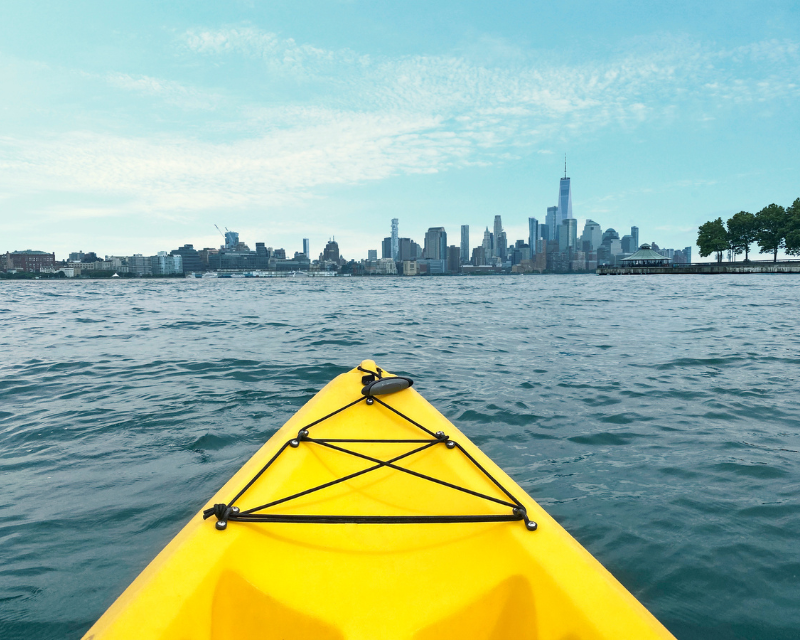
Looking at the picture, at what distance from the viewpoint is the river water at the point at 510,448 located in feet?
9.23

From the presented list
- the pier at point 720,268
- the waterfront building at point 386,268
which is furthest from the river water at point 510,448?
the waterfront building at point 386,268

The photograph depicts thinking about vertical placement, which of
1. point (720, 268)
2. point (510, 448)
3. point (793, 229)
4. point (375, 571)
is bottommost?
point (510, 448)

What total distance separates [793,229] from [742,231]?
886cm

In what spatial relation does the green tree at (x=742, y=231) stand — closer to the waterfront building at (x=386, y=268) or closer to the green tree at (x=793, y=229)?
the green tree at (x=793, y=229)

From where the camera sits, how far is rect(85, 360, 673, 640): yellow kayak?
176 cm

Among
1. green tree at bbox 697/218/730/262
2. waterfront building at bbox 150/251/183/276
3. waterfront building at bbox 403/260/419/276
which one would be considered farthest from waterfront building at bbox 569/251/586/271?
waterfront building at bbox 150/251/183/276

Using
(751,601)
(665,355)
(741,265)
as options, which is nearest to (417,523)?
(751,601)

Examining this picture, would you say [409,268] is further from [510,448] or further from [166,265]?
[510,448]

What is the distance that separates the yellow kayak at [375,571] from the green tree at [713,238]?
93940 mm

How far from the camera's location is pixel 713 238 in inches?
3071

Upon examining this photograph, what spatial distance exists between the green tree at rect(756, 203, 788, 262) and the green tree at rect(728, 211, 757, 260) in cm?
93

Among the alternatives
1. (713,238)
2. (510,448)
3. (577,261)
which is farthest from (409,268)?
(510,448)

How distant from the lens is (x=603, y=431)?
519 centimetres

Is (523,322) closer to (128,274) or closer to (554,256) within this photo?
(128,274)
